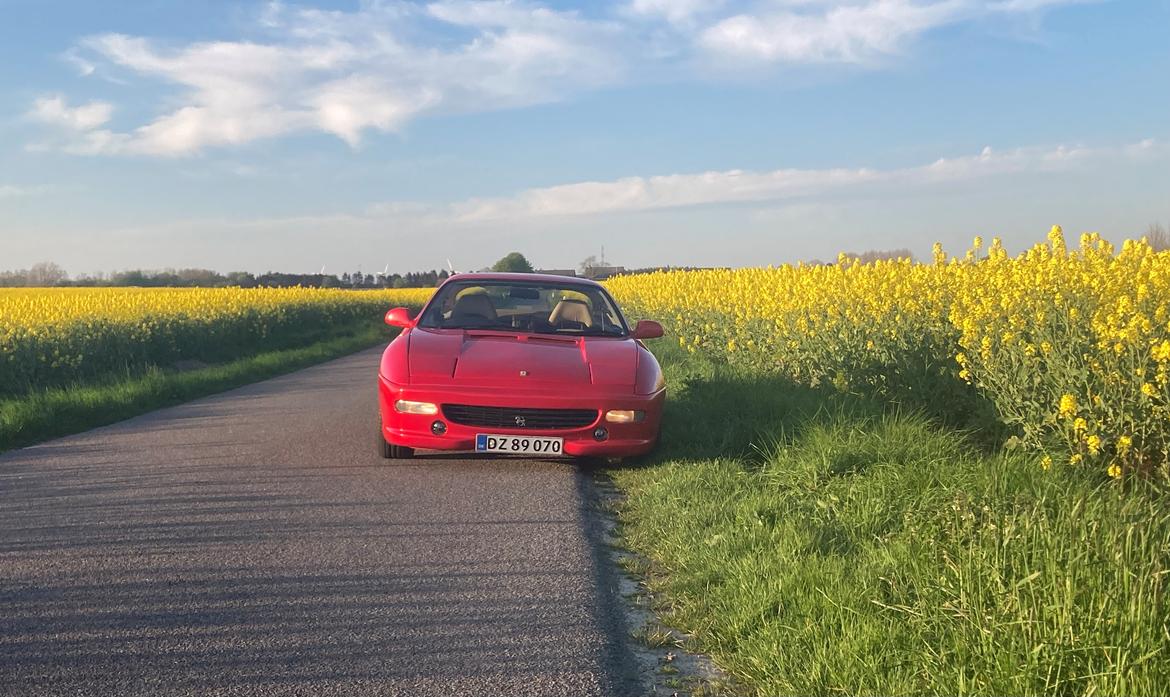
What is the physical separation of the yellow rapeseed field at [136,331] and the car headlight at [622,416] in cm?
933

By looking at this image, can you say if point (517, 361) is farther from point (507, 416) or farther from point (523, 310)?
point (523, 310)

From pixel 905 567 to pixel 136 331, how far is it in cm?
1593

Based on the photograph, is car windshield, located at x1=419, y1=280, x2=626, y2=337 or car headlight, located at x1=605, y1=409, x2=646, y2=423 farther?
car windshield, located at x1=419, y1=280, x2=626, y2=337

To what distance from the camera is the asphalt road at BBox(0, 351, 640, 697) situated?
3137mm

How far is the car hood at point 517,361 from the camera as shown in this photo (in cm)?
670

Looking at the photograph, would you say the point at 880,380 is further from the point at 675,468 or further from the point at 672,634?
the point at 672,634

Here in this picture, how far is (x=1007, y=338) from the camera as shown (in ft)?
20.0

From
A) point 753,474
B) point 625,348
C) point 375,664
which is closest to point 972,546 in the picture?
point 375,664

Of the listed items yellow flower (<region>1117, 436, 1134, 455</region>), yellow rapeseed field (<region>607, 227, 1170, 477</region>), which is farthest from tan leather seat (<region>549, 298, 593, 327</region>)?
yellow flower (<region>1117, 436, 1134, 455</region>)

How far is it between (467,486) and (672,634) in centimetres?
Answer: 277

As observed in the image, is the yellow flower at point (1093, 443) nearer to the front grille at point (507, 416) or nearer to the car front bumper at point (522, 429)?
the car front bumper at point (522, 429)

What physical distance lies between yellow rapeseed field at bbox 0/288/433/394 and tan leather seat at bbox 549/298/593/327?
26.7 ft

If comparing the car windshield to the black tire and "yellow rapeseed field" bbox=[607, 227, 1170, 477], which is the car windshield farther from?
"yellow rapeseed field" bbox=[607, 227, 1170, 477]

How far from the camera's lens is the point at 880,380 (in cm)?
822
